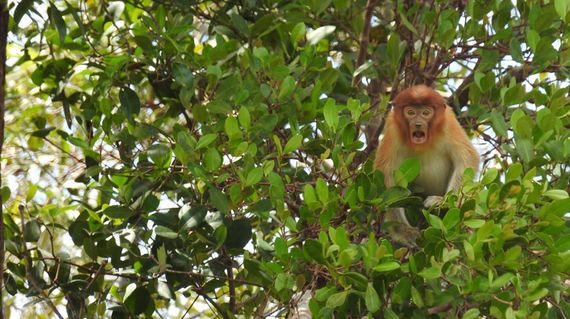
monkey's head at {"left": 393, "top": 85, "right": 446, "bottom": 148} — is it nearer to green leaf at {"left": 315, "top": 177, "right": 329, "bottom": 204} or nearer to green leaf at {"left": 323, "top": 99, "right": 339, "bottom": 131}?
green leaf at {"left": 323, "top": 99, "right": 339, "bottom": 131}

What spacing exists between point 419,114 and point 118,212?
7.33ft

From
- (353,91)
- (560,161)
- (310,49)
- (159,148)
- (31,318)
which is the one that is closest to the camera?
(560,161)

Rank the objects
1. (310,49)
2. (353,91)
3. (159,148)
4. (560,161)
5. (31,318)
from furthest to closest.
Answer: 1. (31,318)
2. (353,91)
3. (310,49)
4. (159,148)
5. (560,161)

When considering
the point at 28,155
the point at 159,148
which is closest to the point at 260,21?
the point at 159,148

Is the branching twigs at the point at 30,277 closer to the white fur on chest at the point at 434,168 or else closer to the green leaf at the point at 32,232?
the green leaf at the point at 32,232

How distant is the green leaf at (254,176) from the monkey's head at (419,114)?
2.00 metres

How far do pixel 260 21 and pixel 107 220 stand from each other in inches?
64.5

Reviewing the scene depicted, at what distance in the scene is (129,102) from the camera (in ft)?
24.1

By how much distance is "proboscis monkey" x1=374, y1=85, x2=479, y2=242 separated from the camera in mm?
7836

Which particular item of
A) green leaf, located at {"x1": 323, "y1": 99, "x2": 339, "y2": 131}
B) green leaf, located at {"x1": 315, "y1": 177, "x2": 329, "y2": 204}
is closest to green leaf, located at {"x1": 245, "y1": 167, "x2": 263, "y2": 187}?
green leaf, located at {"x1": 315, "y1": 177, "x2": 329, "y2": 204}

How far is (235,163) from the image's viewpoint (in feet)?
21.2

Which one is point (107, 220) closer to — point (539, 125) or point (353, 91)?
point (353, 91)

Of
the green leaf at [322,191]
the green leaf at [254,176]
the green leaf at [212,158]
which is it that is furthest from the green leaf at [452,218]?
the green leaf at [212,158]

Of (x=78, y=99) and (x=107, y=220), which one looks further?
(x=78, y=99)
